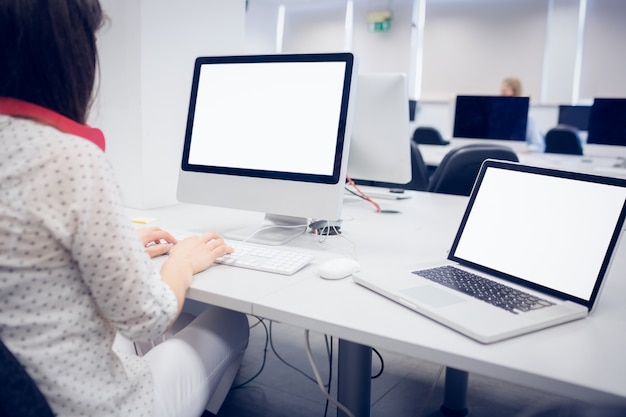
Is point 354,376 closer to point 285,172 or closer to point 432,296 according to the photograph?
point 432,296

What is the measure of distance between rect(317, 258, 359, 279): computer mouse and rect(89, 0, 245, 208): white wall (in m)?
0.93

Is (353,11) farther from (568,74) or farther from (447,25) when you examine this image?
(568,74)

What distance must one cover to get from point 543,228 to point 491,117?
306 centimetres

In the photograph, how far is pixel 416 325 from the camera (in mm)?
832

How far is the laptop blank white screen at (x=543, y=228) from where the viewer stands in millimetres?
934

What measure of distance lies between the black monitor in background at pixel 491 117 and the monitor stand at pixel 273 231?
2.78m

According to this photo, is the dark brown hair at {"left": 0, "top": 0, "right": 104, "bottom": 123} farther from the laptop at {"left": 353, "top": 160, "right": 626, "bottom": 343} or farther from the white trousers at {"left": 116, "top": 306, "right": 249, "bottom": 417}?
the laptop at {"left": 353, "top": 160, "right": 626, "bottom": 343}

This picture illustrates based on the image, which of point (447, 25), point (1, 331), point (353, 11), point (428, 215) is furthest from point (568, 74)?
point (1, 331)

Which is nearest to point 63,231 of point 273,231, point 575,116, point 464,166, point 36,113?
point 36,113

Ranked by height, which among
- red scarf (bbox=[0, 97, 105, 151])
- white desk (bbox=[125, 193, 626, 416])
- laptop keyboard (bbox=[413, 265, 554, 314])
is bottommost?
white desk (bbox=[125, 193, 626, 416])

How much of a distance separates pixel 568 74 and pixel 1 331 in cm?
681

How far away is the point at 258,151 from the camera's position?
52.4 inches

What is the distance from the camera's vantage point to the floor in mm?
1789

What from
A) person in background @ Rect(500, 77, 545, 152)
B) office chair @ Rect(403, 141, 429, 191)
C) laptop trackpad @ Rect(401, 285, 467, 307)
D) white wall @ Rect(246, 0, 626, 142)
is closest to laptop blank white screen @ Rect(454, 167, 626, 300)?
laptop trackpad @ Rect(401, 285, 467, 307)
